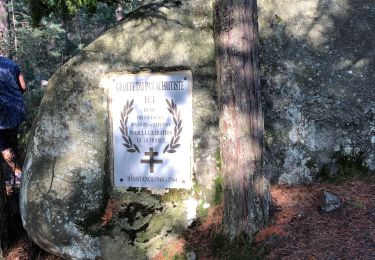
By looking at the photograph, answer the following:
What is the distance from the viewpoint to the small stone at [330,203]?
3779mm

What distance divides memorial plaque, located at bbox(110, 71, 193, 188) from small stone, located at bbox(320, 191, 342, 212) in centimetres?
141

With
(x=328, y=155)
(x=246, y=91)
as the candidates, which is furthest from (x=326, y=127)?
(x=246, y=91)

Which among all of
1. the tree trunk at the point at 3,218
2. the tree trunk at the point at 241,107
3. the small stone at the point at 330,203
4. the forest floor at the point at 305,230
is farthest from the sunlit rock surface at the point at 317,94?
the tree trunk at the point at 3,218

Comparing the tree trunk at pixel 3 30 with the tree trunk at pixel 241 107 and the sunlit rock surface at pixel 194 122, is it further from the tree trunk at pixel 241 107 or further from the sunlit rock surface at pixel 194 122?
the tree trunk at pixel 241 107

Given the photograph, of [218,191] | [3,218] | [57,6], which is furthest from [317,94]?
[3,218]

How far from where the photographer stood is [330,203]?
379cm

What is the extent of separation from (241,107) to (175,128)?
110 centimetres

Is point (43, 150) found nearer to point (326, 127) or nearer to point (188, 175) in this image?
point (188, 175)

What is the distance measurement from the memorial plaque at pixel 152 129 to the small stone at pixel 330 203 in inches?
55.6

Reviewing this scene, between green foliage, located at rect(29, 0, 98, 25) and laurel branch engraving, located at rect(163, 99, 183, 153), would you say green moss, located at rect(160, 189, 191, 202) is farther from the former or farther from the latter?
green foliage, located at rect(29, 0, 98, 25)

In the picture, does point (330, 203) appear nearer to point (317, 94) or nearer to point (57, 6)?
point (317, 94)

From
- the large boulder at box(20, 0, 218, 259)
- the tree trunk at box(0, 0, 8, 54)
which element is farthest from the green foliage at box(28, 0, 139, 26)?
the tree trunk at box(0, 0, 8, 54)

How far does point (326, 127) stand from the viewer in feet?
14.5

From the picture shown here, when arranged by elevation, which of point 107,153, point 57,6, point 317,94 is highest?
point 57,6
